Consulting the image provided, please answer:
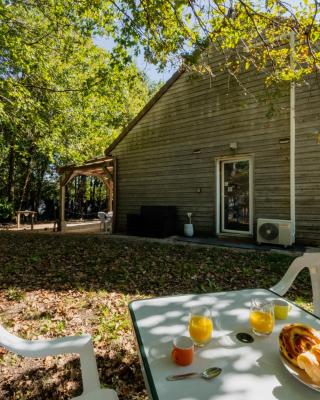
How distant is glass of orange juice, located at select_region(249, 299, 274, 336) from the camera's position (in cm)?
146

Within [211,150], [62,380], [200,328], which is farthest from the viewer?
[211,150]

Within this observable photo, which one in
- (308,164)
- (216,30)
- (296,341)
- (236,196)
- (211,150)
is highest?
(216,30)

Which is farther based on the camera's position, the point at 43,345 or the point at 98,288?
the point at 98,288

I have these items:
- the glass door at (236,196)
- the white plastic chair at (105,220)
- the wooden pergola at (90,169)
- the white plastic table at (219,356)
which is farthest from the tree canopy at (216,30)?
the white plastic chair at (105,220)

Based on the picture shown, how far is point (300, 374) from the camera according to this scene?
3.64 ft

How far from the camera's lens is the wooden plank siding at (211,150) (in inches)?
271

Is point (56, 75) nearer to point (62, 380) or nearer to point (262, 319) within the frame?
point (62, 380)

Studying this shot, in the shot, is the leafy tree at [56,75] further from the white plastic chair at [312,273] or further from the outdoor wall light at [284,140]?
the white plastic chair at [312,273]

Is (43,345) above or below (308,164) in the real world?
below

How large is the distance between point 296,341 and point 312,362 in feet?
0.46

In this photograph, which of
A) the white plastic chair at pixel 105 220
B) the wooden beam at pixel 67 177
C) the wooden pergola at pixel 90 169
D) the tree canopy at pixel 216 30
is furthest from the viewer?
the white plastic chair at pixel 105 220

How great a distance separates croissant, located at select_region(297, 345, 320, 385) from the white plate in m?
0.02

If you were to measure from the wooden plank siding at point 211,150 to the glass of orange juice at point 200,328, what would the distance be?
6352mm

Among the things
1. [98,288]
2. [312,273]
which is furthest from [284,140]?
[98,288]
